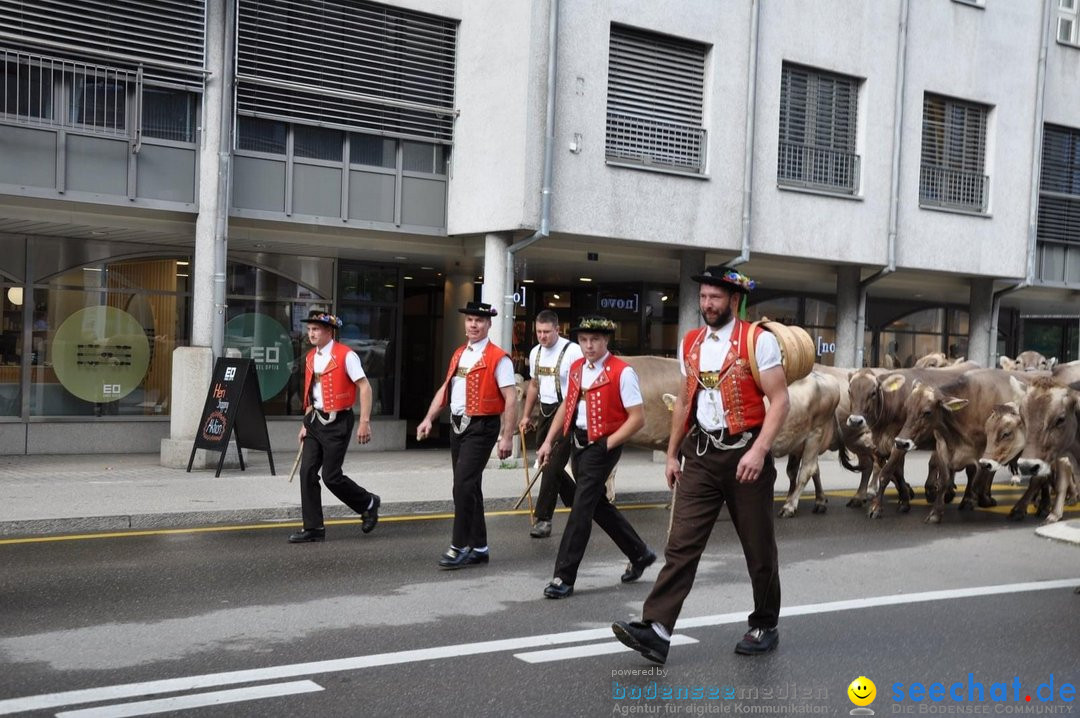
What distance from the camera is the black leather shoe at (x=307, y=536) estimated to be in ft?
→ 33.4

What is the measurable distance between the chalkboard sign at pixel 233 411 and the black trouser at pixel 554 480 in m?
4.85

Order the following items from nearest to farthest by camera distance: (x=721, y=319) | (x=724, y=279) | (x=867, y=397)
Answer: (x=724, y=279) → (x=721, y=319) → (x=867, y=397)

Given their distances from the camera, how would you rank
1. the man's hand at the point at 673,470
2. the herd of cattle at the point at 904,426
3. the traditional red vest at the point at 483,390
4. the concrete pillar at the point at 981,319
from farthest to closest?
the concrete pillar at the point at 981,319 → the herd of cattle at the point at 904,426 → the traditional red vest at the point at 483,390 → the man's hand at the point at 673,470

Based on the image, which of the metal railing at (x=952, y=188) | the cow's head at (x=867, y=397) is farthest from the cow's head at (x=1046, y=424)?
the metal railing at (x=952, y=188)

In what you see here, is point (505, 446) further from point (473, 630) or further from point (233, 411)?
point (233, 411)

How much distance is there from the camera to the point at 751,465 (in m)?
6.38

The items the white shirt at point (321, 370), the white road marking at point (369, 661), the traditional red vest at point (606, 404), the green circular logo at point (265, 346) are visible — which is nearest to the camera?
the white road marking at point (369, 661)

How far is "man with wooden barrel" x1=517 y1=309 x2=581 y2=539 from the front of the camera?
1043 cm

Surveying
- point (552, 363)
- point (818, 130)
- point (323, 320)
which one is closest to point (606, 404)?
point (552, 363)

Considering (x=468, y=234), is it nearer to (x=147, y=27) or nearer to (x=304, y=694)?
(x=147, y=27)

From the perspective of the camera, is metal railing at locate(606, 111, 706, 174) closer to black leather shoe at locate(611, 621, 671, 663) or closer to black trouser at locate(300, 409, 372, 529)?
black trouser at locate(300, 409, 372, 529)

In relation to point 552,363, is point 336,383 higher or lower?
lower

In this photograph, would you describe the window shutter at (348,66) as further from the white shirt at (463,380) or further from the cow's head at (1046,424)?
the cow's head at (1046,424)

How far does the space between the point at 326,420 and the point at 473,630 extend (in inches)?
134
